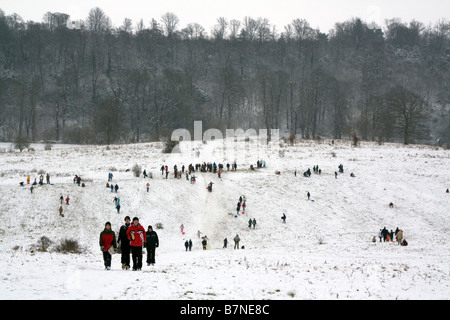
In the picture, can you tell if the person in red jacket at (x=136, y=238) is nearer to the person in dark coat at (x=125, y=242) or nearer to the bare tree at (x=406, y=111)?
the person in dark coat at (x=125, y=242)

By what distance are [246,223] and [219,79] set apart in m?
69.4

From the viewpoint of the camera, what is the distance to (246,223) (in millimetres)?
31609

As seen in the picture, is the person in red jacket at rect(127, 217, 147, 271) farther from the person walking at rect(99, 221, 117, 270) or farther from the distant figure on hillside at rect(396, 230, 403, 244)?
the distant figure on hillside at rect(396, 230, 403, 244)

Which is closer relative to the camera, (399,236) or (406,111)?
(399,236)

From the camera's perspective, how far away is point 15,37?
95.6 meters

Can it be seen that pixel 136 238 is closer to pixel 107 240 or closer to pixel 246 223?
pixel 107 240

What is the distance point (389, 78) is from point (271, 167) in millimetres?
78839

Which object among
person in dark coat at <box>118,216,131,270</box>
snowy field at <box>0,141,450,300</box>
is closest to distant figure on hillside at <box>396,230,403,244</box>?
snowy field at <box>0,141,450,300</box>

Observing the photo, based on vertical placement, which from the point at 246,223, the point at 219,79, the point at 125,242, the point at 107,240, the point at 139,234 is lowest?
the point at 246,223

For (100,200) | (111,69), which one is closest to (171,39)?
(111,69)

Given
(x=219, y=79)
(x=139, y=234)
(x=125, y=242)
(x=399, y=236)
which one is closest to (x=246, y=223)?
(x=399, y=236)

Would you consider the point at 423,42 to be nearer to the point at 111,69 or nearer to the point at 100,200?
the point at 111,69

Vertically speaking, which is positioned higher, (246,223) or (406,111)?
(406,111)

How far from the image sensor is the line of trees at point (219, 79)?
71688 mm
